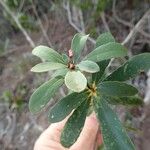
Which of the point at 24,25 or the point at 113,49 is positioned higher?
the point at 113,49

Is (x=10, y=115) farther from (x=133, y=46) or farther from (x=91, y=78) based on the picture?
(x=91, y=78)

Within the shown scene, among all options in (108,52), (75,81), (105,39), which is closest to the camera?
(75,81)

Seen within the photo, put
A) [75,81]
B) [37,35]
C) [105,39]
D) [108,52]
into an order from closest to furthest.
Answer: [75,81] < [108,52] < [105,39] < [37,35]

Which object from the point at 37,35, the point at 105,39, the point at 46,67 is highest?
the point at 46,67

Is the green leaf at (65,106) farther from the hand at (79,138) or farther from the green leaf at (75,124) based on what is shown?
the hand at (79,138)

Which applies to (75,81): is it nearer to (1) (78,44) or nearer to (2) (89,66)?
(2) (89,66)

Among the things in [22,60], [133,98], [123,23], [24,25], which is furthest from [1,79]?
[133,98]

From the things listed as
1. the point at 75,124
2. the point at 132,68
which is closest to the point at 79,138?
the point at 75,124

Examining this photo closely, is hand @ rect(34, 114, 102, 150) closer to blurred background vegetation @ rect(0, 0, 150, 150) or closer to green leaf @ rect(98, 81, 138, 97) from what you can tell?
green leaf @ rect(98, 81, 138, 97)
